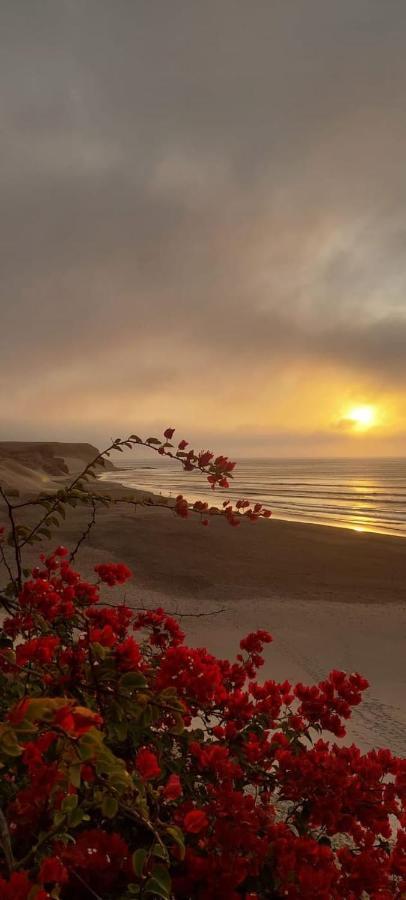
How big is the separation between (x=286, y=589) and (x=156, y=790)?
357 inches

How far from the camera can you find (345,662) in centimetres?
670

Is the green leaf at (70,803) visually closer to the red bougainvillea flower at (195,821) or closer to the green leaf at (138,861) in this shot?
the green leaf at (138,861)

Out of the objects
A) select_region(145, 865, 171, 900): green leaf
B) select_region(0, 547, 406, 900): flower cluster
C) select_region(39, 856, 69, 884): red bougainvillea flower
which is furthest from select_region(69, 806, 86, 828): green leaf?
select_region(145, 865, 171, 900): green leaf

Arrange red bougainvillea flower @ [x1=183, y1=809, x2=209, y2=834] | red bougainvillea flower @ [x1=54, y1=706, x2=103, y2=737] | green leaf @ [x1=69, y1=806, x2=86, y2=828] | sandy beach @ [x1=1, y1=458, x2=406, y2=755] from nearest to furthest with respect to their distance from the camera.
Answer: red bougainvillea flower @ [x1=54, y1=706, x2=103, y2=737] < green leaf @ [x1=69, y1=806, x2=86, y2=828] < red bougainvillea flower @ [x1=183, y1=809, x2=209, y2=834] < sandy beach @ [x1=1, y1=458, x2=406, y2=755]

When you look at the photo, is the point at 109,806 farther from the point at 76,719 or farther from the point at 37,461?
the point at 37,461

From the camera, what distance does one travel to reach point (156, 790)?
1.87 meters

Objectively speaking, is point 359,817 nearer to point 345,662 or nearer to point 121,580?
point 121,580

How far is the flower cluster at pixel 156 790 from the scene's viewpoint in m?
1.07

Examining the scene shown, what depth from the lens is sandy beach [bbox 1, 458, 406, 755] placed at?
6.38 meters

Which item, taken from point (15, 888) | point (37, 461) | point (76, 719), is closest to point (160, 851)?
point (15, 888)

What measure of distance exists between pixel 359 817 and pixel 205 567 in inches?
402

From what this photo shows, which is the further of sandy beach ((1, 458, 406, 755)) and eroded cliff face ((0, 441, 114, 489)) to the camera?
eroded cliff face ((0, 441, 114, 489))

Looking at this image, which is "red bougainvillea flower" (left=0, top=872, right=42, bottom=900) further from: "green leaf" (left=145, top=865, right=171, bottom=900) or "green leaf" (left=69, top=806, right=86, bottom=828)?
"green leaf" (left=145, top=865, right=171, bottom=900)

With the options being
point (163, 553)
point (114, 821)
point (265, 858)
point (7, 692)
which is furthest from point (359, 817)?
point (163, 553)
